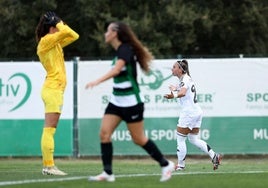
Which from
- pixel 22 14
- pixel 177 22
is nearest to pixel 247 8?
pixel 177 22

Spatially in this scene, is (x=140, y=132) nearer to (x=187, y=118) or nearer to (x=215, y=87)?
(x=187, y=118)

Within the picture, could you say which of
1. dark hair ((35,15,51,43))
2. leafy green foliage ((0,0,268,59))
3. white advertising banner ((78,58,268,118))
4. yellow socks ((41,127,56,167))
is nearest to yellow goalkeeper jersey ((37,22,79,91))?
dark hair ((35,15,51,43))

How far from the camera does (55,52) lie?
12.4 meters

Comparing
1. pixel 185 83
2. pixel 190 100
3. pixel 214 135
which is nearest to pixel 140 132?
pixel 185 83

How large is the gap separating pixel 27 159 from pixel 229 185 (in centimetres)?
1203

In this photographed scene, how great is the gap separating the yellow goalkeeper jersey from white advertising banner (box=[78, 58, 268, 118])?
846 cm

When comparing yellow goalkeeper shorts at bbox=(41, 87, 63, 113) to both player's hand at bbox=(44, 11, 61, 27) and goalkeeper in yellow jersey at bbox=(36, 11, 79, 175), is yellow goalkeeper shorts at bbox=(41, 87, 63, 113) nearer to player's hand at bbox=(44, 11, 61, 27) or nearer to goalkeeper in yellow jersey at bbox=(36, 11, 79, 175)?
goalkeeper in yellow jersey at bbox=(36, 11, 79, 175)

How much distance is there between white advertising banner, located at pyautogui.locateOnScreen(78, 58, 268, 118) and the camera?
20875mm

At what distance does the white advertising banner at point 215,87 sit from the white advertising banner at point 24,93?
1.38m

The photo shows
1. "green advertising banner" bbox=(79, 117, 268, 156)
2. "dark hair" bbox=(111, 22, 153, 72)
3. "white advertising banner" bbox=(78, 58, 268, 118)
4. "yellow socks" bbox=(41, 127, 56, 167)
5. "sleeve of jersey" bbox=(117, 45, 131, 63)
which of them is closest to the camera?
"sleeve of jersey" bbox=(117, 45, 131, 63)

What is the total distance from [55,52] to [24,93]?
8.93 meters

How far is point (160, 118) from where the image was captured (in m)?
20.9

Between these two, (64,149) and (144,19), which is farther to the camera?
(144,19)

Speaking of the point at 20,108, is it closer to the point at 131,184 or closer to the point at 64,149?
the point at 64,149
